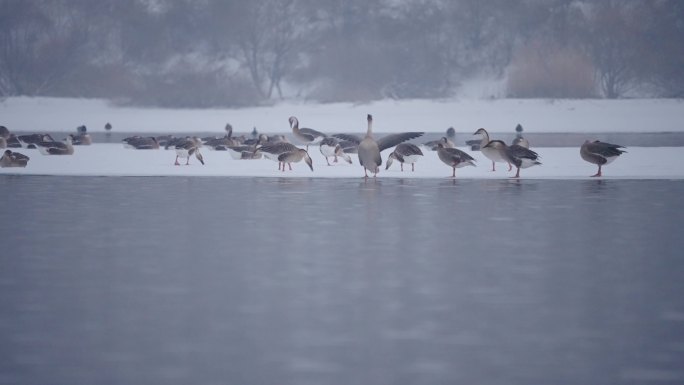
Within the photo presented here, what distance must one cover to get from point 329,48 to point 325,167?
40.2 m

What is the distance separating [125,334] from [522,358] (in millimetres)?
2468

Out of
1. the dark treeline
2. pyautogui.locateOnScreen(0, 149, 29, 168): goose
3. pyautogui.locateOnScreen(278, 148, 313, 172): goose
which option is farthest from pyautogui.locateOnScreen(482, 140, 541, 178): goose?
the dark treeline

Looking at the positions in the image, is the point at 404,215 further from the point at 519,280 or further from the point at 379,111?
the point at 379,111

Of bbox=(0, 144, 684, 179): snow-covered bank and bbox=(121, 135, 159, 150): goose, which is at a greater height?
bbox=(121, 135, 159, 150): goose

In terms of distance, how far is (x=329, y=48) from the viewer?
61875 millimetres

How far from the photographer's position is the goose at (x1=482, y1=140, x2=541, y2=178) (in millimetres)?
19281

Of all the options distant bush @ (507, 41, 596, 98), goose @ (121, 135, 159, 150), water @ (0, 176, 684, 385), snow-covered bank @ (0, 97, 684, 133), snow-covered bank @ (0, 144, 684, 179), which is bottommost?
water @ (0, 176, 684, 385)

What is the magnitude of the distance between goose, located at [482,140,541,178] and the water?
4608 millimetres

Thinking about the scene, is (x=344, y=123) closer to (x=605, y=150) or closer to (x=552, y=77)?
(x=552, y=77)

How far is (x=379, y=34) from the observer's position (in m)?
62.9

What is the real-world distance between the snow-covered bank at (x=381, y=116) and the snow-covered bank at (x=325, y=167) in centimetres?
1510

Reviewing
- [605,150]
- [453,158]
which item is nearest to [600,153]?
[605,150]

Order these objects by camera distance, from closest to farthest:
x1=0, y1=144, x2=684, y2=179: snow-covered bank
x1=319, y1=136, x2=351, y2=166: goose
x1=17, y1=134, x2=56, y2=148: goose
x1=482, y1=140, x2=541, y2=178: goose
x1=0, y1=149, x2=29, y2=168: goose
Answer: x1=482, y1=140, x2=541, y2=178: goose < x1=0, y1=144, x2=684, y2=179: snow-covered bank < x1=0, y1=149, x2=29, y2=168: goose < x1=319, y1=136, x2=351, y2=166: goose < x1=17, y1=134, x2=56, y2=148: goose

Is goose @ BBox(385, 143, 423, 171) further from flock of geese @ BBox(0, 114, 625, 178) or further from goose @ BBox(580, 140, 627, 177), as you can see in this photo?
goose @ BBox(580, 140, 627, 177)
